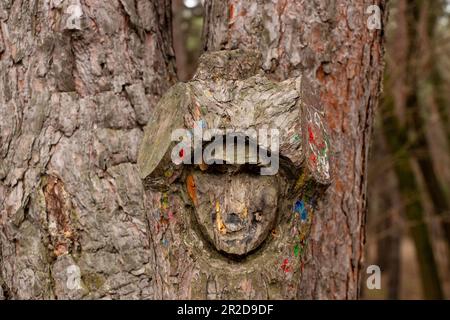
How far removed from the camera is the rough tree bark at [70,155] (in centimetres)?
301

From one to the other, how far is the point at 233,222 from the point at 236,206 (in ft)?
0.19

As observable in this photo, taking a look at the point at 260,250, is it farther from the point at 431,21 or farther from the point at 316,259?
the point at 431,21

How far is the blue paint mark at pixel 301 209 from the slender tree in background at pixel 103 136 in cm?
73

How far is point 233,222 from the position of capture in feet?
7.07

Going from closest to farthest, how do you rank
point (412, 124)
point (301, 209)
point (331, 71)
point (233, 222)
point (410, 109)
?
1. point (233, 222)
2. point (301, 209)
3. point (331, 71)
4. point (410, 109)
5. point (412, 124)

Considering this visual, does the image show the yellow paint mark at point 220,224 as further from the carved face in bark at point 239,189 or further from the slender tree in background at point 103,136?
the slender tree in background at point 103,136

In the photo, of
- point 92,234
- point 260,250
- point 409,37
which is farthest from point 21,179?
point 409,37

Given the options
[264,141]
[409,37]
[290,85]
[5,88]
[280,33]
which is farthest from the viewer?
[409,37]

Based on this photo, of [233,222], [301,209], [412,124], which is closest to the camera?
[233,222]

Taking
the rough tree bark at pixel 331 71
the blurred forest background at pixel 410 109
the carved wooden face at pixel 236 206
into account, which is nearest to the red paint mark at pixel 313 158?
the carved wooden face at pixel 236 206

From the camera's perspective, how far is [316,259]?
9.96ft

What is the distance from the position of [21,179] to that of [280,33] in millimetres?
Answer: 1488

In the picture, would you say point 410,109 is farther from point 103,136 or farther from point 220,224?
point 220,224

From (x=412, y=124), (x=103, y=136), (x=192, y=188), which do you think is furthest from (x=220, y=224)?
(x=412, y=124)
